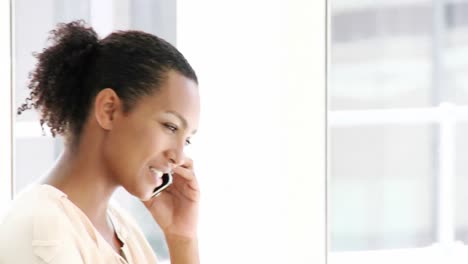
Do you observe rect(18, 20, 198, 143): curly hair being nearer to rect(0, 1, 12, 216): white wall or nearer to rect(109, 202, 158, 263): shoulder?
rect(109, 202, 158, 263): shoulder

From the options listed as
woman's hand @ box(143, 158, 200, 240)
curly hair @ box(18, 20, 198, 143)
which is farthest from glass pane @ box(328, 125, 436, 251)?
curly hair @ box(18, 20, 198, 143)

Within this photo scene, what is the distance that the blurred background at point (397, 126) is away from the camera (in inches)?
73.4

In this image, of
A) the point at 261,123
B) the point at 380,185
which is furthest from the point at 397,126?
the point at 261,123

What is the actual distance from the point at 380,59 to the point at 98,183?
2.76 ft

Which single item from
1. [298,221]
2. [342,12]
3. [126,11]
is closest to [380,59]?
[342,12]

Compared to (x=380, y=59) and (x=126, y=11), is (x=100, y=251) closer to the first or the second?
(x=126, y=11)

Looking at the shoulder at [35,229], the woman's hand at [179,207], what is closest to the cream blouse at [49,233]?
the shoulder at [35,229]

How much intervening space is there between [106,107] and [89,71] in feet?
0.24

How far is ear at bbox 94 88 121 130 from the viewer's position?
1220 millimetres

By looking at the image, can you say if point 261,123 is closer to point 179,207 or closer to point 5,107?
point 179,207

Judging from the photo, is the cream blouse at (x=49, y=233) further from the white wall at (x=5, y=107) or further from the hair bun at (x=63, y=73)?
the white wall at (x=5, y=107)

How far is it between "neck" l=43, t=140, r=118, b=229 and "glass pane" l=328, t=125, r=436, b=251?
745mm

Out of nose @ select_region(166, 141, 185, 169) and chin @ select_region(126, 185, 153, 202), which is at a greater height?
nose @ select_region(166, 141, 185, 169)

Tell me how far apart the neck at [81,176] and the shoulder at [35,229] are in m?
0.06
